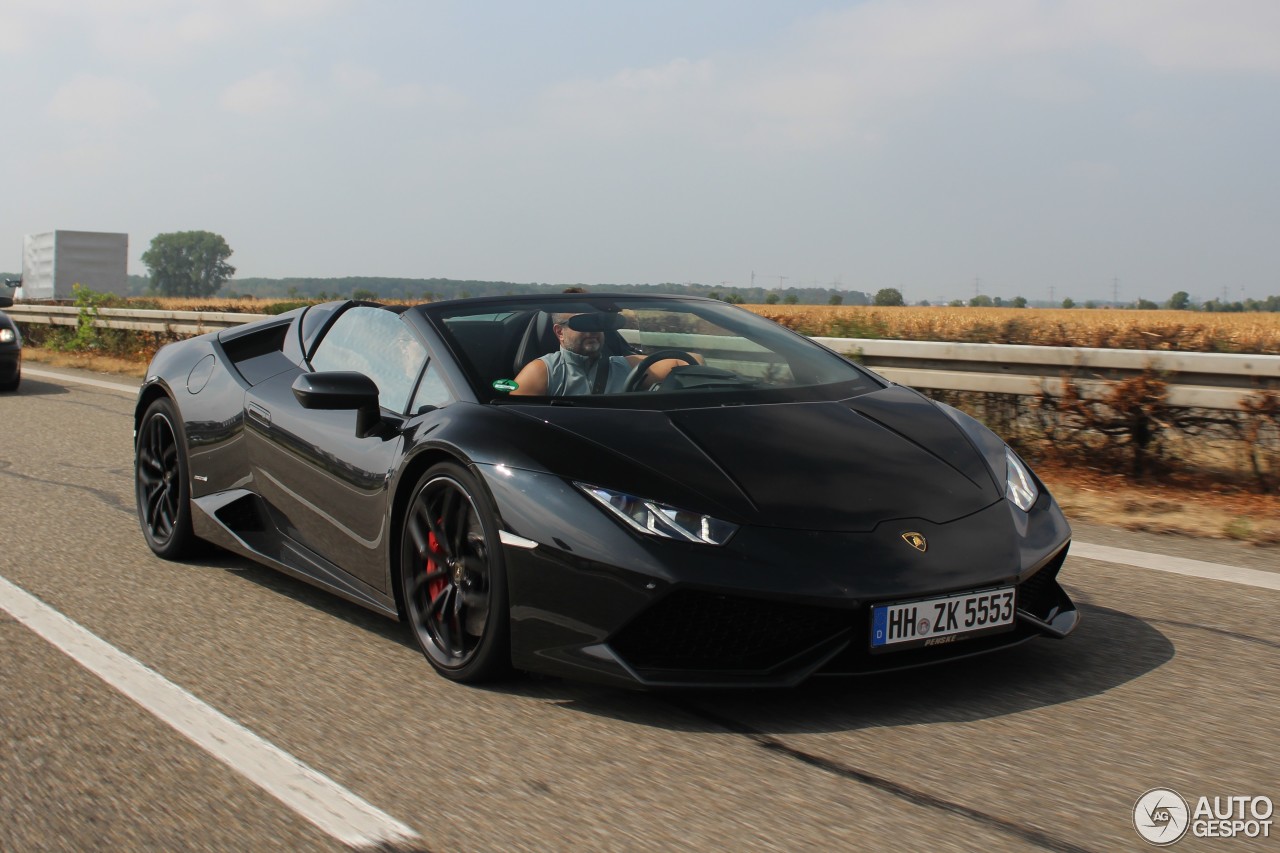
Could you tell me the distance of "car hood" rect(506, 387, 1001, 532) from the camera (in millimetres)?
3613

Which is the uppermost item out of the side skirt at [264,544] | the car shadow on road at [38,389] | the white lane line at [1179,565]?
the white lane line at [1179,565]

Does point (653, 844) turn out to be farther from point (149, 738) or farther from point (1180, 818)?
point (149, 738)

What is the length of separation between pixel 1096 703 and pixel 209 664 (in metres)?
2.61

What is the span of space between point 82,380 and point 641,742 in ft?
46.8

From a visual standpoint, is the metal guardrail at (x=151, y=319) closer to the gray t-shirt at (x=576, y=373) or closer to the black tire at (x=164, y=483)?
the black tire at (x=164, y=483)

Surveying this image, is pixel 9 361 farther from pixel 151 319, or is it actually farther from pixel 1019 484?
pixel 1019 484

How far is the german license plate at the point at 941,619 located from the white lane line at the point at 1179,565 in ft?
6.45

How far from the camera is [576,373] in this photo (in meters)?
4.49

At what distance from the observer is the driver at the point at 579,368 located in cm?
437

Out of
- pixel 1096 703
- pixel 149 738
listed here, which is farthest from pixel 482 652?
pixel 1096 703

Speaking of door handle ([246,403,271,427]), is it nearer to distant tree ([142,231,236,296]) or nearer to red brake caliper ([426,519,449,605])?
red brake caliper ([426,519,449,605])

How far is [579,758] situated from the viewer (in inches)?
129

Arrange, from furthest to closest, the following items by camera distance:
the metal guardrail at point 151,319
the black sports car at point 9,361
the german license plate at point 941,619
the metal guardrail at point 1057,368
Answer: the metal guardrail at point 151,319 → the black sports car at point 9,361 → the metal guardrail at point 1057,368 → the german license plate at point 941,619

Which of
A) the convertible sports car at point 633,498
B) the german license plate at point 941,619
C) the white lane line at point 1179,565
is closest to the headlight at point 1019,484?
the convertible sports car at point 633,498
